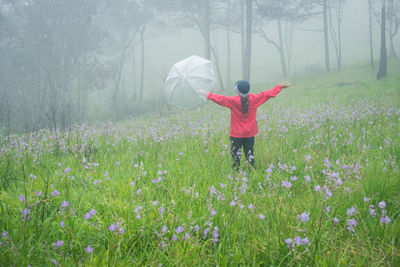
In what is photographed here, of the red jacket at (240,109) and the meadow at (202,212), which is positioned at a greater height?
the red jacket at (240,109)

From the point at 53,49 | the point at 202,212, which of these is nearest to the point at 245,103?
the point at 202,212

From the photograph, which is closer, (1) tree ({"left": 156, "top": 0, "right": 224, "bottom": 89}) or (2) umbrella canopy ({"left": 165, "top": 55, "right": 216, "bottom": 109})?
(2) umbrella canopy ({"left": 165, "top": 55, "right": 216, "bottom": 109})

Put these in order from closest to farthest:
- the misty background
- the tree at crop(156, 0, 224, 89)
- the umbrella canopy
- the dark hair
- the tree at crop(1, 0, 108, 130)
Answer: the dark hair
the umbrella canopy
the tree at crop(1, 0, 108, 130)
the misty background
the tree at crop(156, 0, 224, 89)

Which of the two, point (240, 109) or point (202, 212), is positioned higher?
point (240, 109)

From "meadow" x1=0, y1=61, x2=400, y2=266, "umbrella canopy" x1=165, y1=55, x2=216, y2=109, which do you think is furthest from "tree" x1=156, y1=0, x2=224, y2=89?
"meadow" x1=0, y1=61, x2=400, y2=266

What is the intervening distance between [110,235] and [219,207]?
93cm

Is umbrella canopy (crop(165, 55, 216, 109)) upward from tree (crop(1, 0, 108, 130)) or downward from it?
downward

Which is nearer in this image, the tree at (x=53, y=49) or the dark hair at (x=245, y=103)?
the dark hair at (x=245, y=103)

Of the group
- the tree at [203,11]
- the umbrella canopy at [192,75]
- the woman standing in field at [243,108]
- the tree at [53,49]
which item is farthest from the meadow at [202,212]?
the tree at [203,11]

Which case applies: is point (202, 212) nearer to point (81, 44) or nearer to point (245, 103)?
point (245, 103)

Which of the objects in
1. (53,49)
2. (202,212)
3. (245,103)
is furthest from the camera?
(53,49)

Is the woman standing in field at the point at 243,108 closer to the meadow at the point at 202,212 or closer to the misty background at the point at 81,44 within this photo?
the meadow at the point at 202,212

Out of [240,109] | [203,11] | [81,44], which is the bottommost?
[240,109]

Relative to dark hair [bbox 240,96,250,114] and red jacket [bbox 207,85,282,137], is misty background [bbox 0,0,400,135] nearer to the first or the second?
red jacket [bbox 207,85,282,137]
